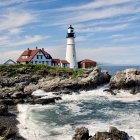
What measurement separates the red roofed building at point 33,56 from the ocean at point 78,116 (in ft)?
78.8

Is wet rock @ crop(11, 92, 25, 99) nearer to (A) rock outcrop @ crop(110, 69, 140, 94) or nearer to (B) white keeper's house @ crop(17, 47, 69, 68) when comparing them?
(A) rock outcrop @ crop(110, 69, 140, 94)

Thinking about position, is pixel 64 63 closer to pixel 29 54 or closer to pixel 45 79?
pixel 29 54

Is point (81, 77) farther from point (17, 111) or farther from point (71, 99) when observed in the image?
point (17, 111)

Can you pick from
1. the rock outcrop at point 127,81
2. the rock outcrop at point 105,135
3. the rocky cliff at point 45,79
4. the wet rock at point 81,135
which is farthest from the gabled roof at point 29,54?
the rock outcrop at point 105,135

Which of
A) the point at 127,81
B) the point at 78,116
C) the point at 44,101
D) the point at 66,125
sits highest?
the point at 127,81

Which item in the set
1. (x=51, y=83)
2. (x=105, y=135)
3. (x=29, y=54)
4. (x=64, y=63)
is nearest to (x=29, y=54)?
(x=29, y=54)

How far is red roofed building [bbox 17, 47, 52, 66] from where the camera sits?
275ft

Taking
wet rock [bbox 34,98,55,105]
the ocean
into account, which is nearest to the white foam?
the ocean

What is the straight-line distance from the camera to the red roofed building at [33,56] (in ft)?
275

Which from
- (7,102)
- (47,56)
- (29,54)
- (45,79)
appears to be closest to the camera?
(7,102)

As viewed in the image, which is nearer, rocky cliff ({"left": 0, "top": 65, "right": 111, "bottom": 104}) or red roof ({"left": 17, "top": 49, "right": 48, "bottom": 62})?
rocky cliff ({"left": 0, "top": 65, "right": 111, "bottom": 104})

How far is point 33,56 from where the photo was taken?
83812mm

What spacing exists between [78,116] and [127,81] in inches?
938

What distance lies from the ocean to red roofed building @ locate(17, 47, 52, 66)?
24.0 meters
